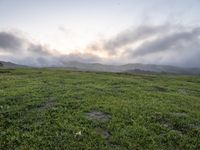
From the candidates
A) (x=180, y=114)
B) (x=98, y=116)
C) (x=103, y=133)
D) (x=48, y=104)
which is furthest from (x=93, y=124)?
Answer: (x=180, y=114)

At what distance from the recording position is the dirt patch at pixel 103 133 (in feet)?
61.7

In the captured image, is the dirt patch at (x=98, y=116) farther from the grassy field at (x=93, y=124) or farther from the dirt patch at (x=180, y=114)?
the dirt patch at (x=180, y=114)

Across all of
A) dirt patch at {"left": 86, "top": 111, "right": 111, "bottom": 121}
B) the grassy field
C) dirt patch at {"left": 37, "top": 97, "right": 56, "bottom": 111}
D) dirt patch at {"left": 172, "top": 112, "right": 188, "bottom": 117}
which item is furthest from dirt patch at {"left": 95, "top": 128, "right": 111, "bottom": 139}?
dirt patch at {"left": 172, "top": 112, "right": 188, "bottom": 117}

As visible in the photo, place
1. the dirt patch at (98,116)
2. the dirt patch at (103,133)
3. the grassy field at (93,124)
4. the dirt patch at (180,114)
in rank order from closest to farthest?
1. the grassy field at (93,124)
2. the dirt patch at (103,133)
3. the dirt patch at (98,116)
4. the dirt patch at (180,114)

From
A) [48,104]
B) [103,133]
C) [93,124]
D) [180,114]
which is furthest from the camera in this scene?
[48,104]

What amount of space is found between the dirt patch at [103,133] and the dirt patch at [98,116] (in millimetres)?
2416

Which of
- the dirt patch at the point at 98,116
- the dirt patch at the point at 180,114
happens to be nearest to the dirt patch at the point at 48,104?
the dirt patch at the point at 98,116

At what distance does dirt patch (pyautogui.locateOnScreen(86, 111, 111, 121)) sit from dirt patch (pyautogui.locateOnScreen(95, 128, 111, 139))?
2416mm

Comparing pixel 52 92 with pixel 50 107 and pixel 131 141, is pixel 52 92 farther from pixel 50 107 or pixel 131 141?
pixel 131 141

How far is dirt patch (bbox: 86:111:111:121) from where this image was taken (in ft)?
74.1

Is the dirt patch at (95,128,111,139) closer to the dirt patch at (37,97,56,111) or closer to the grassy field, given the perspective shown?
the grassy field

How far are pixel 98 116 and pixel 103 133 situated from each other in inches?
153

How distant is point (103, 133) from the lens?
19391 mm

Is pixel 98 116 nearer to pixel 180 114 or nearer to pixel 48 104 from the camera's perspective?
pixel 48 104
